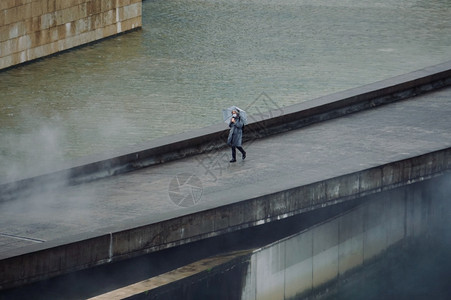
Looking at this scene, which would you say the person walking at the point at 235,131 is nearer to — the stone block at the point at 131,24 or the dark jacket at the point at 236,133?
the dark jacket at the point at 236,133

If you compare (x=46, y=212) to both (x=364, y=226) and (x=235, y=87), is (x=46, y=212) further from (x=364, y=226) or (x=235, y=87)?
(x=235, y=87)

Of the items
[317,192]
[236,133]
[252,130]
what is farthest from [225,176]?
[252,130]

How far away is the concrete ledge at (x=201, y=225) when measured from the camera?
11.7 metres

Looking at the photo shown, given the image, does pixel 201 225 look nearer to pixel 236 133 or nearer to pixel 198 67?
pixel 236 133

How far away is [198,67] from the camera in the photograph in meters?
23.9

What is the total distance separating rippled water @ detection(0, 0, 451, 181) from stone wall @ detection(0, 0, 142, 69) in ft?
1.03

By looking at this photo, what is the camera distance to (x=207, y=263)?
549 inches

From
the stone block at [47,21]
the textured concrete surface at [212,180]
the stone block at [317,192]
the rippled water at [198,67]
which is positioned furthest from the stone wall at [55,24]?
the stone block at [317,192]

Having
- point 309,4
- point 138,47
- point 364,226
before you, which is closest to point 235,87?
point 138,47

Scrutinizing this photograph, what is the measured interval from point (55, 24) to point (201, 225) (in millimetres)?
12661

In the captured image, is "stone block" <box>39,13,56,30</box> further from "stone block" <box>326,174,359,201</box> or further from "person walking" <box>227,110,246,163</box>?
"stone block" <box>326,174,359,201</box>

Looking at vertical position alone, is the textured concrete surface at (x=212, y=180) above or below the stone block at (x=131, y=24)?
below

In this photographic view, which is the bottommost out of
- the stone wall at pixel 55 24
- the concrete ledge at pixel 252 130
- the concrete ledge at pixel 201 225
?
the concrete ledge at pixel 201 225

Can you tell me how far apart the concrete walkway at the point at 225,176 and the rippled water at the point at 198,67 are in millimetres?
1674
